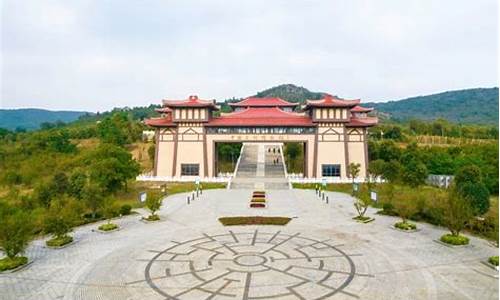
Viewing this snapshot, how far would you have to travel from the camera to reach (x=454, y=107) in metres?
152

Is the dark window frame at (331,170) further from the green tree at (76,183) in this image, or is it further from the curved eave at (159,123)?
the green tree at (76,183)

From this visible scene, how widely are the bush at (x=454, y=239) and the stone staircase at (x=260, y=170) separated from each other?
66.3 ft

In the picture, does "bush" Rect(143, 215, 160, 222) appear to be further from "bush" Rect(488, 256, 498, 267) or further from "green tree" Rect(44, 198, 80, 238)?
"bush" Rect(488, 256, 498, 267)

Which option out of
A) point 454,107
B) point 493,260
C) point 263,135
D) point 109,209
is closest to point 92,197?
point 109,209

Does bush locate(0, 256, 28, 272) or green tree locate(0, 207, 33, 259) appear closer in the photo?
bush locate(0, 256, 28, 272)

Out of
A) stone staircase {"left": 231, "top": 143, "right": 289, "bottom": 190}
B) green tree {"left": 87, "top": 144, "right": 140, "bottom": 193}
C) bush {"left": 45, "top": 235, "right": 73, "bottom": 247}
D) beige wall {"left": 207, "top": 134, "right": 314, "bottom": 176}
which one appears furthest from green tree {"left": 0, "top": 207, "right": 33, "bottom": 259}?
beige wall {"left": 207, "top": 134, "right": 314, "bottom": 176}

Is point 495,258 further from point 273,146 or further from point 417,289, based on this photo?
point 273,146

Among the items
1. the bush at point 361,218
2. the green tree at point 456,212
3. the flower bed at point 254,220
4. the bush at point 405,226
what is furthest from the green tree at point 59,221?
Answer: the green tree at point 456,212

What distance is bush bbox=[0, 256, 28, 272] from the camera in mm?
15227

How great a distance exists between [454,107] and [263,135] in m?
135

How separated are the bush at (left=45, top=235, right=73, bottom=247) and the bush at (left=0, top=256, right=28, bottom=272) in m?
2.22

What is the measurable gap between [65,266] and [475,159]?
127 ft

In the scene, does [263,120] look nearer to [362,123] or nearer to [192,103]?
[192,103]

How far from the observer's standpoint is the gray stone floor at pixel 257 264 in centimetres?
1302
